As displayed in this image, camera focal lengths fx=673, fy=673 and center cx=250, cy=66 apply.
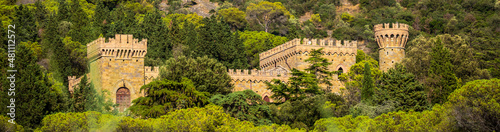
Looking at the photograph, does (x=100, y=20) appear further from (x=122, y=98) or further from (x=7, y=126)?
(x=7, y=126)

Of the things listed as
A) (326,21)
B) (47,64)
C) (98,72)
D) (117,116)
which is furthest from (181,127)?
(326,21)

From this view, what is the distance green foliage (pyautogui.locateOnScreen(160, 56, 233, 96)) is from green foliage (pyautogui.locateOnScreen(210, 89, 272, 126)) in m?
1.56

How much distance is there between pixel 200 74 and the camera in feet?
139

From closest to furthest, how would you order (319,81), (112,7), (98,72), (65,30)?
(98,72)
(319,81)
(65,30)
(112,7)

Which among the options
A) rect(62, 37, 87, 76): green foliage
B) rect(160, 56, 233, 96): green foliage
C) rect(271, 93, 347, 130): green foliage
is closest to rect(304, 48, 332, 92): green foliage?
rect(271, 93, 347, 130): green foliage

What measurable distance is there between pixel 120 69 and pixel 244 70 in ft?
30.5

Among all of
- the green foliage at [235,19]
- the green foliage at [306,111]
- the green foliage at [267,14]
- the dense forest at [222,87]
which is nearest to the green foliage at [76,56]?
the dense forest at [222,87]

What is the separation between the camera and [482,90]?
3434 cm

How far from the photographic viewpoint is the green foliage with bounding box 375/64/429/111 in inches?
1634

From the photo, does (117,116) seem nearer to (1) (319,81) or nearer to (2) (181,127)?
(2) (181,127)

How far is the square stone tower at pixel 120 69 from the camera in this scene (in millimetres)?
41438

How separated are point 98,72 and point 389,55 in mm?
23497

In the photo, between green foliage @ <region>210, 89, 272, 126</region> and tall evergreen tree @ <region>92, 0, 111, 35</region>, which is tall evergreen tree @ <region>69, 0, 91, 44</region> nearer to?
tall evergreen tree @ <region>92, 0, 111, 35</region>

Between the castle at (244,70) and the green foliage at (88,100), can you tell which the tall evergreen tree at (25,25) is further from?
the green foliage at (88,100)
